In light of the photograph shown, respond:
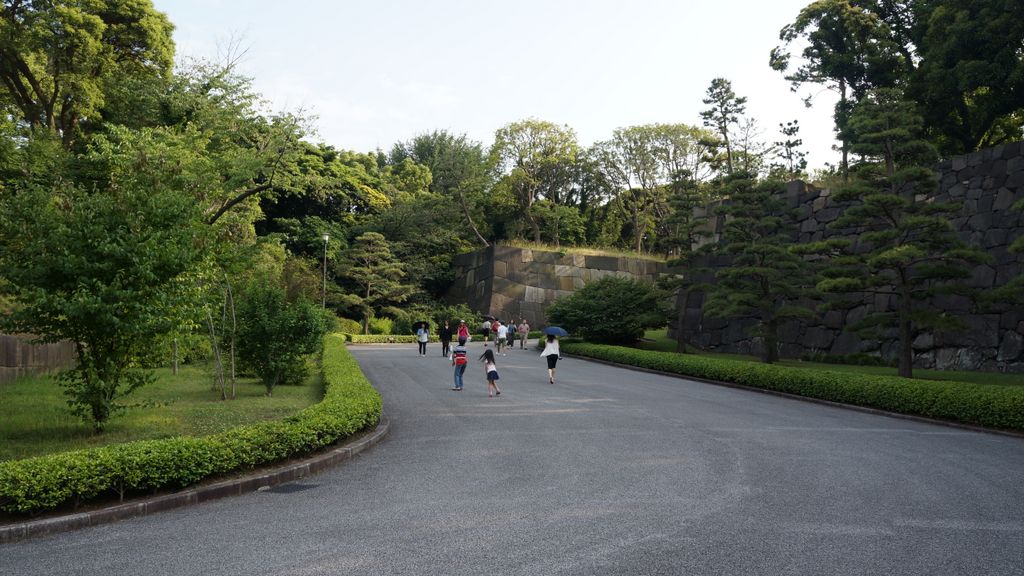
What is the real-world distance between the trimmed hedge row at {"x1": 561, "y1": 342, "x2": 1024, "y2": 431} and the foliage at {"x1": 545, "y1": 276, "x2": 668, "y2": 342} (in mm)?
8959

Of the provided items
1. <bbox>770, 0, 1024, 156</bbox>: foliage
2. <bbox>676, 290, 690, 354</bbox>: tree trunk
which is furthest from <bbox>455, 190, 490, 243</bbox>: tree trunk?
<bbox>770, 0, 1024, 156</bbox>: foliage

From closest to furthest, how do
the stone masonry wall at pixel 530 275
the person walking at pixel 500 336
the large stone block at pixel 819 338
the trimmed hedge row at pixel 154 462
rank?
1. the trimmed hedge row at pixel 154 462
2. the large stone block at pixel 819 338
3. the person walking at pixel 500 336
4. the stone masonry wall at pixel 530 275

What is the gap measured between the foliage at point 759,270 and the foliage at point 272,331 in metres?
14.5

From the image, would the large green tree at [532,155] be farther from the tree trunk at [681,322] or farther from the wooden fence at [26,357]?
the wooden fence at [26,357]

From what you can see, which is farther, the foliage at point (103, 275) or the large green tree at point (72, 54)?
the large green tree at point (72, 54)

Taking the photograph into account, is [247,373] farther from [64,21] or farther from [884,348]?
[884,348]

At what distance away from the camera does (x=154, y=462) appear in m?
6.52

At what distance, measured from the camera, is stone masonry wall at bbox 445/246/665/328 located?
4159 cm

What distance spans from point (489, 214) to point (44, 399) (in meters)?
40.0

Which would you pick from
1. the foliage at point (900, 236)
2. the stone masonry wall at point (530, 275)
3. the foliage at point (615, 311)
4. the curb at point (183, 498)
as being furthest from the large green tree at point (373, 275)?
the curb at point (183, 498)

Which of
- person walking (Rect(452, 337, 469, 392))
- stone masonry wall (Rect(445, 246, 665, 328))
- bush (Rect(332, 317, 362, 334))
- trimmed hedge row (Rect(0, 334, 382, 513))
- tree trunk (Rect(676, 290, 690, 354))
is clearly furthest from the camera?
stone masonry wall (Rect(445, 246, 665, 328))

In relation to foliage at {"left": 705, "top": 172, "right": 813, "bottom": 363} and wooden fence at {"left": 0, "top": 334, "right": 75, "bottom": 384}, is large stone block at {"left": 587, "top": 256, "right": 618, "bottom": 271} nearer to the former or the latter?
foliage at {"left": 705, "top": 172, "right": 813, "bottom": 363}

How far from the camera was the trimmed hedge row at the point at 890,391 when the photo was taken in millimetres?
11398

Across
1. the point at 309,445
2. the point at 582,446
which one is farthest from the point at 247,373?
the point at 582,446
